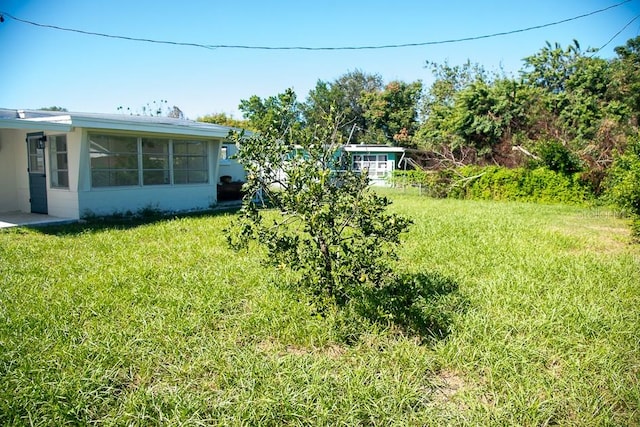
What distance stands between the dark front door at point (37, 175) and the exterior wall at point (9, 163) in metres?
0.34

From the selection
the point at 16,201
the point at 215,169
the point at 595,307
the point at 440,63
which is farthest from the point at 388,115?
the point at 595,307

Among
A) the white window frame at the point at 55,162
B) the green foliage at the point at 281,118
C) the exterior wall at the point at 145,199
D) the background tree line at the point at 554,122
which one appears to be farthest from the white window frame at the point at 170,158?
the green foliage at the point at 281,118

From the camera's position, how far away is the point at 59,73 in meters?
14.1

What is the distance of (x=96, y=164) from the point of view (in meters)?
9.78

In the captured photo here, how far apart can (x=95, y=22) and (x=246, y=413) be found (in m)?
14.5

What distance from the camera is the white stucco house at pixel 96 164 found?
9.35 metres

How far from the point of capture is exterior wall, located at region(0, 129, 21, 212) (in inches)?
415

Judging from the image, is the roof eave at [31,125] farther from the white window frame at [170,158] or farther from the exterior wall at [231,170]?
the exterior wall at [231,170]

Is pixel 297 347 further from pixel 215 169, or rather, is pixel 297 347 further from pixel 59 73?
pixel 59 73

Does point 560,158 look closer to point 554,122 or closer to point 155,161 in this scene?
point 554,122

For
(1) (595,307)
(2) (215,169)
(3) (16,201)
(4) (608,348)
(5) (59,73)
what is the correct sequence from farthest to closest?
(5) (59,73)
(2) (215,169)
(3) (16,201)
(1) (595,307)
(4) (608,348)

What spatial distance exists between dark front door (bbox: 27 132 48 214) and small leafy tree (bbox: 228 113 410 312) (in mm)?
8744

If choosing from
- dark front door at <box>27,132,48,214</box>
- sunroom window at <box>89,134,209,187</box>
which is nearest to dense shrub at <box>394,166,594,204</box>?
sunroom window at <box>89,134,209,187</box>

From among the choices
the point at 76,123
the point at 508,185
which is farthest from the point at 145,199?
the point at 508,185
